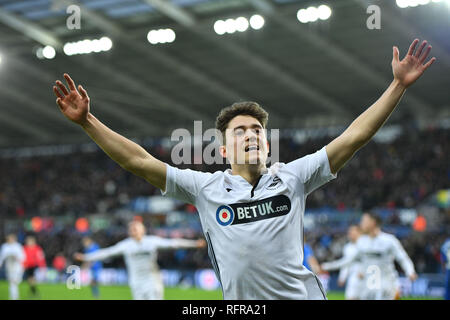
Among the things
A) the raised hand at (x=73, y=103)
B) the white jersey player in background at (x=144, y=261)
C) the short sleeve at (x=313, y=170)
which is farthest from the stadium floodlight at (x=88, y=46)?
the short sleeve at (x=313, y=170)

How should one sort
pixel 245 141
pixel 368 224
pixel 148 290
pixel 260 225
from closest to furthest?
pixel 260 225, pixel 245 141, pixel 368 224, pixel 148 290

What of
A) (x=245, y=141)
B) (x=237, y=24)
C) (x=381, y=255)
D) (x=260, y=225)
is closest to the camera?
(x=260, y=225)

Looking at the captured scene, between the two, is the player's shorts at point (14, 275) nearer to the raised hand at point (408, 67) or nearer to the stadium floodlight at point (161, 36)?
the stadium floodlight at point (161, 36)

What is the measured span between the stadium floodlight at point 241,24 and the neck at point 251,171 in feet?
72.6

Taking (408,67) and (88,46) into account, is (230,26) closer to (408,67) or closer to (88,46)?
(88,46)

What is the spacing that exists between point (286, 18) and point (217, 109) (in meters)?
12.8

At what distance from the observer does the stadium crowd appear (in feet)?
84.3

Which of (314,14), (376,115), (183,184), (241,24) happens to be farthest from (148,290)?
(241,24)

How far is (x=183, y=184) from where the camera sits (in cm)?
386

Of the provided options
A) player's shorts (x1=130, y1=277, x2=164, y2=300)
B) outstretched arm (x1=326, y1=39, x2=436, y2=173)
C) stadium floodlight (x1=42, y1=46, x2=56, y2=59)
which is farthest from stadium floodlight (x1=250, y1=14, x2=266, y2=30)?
outstretched arm (x1=326, y1=39, x2=436, y2=173)

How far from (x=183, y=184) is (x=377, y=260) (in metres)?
8.30

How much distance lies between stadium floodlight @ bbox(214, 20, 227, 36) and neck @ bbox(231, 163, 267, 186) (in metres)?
22.9

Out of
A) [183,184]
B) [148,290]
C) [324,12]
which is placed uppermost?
[324,12]
